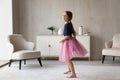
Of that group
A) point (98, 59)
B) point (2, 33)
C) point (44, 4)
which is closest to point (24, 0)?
point (44, 4)

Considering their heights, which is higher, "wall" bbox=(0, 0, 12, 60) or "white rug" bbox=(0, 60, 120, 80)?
"wall" bbox=(0, 0, 12, 60)

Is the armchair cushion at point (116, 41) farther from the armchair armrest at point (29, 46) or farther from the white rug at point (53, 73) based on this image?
the armchair armrest at point (29, 46)

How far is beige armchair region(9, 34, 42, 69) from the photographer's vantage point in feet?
18.5

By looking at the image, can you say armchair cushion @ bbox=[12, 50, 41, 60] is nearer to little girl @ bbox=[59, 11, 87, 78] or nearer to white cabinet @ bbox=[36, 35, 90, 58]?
little girl @ bbox=[59, 11, 87, 78]

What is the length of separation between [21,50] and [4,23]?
1.30 m

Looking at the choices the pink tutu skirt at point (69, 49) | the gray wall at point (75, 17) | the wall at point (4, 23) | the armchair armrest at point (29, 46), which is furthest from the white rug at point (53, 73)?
the gray wall at point (75, 17)

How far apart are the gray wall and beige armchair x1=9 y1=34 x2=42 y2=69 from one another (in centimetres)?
104

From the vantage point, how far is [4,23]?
6918mm

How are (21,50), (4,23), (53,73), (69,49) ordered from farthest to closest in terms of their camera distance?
(4,23) < (21,50) < (53,73) < (69,49)

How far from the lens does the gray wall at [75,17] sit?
7.34m

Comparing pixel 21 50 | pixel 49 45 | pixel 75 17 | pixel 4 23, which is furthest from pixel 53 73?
pixel 75 17

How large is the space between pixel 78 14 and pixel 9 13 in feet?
6.94

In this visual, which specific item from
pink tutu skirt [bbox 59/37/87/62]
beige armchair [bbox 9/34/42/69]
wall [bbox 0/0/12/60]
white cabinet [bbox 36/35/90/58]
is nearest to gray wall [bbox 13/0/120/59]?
wall [bbox 0/0/12/60]

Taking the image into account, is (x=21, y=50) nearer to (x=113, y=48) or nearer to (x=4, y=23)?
(x=4, y=23)
